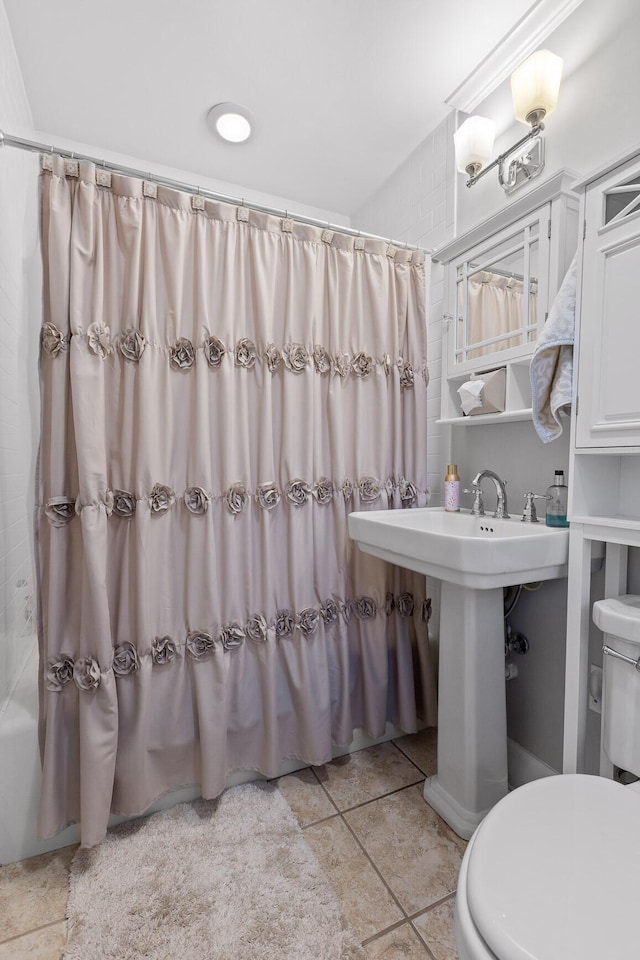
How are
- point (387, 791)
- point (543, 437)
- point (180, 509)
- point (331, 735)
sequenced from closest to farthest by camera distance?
1. point (543, 437)
2. point (180, 509)
3. point (387, 791)
4. point (331, 735)

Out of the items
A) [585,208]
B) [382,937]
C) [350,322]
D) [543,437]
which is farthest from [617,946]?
[350,322]

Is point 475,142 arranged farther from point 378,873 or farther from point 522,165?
point 378,873

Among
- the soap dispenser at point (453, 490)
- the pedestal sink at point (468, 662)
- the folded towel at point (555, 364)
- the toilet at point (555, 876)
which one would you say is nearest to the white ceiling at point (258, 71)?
the folded towel at point (555, 364)

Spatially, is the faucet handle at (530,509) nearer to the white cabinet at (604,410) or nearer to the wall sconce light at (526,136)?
the white cabinet at (604,410)

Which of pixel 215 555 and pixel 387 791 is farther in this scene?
pixel 387 791

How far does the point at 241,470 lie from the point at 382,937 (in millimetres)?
1272

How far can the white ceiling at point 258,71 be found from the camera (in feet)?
4.67

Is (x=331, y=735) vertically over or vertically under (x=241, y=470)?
under

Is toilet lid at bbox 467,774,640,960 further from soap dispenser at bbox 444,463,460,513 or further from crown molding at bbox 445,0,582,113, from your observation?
crown molding at bbox 445,0,582,113

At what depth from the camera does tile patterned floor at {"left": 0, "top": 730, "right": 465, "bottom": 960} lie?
3.59ft

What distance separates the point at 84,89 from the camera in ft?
5.61

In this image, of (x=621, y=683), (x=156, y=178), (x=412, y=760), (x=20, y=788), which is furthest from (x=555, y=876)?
(x=156, y=178)

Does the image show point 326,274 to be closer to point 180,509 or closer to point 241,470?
point 241,470

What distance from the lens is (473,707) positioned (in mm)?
1375
